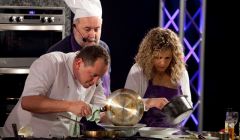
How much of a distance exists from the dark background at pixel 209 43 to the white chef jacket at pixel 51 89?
2.32 m

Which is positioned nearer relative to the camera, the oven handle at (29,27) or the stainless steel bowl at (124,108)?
the stainless steel bowl at (124,108)

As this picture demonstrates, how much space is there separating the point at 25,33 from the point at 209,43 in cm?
199

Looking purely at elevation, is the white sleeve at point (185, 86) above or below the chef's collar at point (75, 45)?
below

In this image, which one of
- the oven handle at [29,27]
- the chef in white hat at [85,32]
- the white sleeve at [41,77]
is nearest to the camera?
the white sleeve at [41,77]

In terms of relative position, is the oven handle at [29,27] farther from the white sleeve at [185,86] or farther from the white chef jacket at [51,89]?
the white chef jacket at [51,89]

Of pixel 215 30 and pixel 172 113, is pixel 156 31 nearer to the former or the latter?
pixel 172 113

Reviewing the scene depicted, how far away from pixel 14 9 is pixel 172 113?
2054 millimetres

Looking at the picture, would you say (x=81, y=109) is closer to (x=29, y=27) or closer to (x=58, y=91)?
(x=58, y=91)

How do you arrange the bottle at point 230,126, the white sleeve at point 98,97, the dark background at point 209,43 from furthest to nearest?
the dark background at point 209,43 → the white sleeve at point 98,97 → the bottle at point 230,126

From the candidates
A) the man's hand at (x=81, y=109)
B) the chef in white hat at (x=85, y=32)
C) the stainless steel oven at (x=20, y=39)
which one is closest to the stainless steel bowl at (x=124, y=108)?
the man's hand at (x=81, y=109)

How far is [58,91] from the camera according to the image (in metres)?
3.68

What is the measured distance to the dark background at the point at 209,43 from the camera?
6.05m

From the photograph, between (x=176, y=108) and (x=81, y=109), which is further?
(x=176, y=108)

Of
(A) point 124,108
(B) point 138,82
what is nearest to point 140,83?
(B) point 138,82
